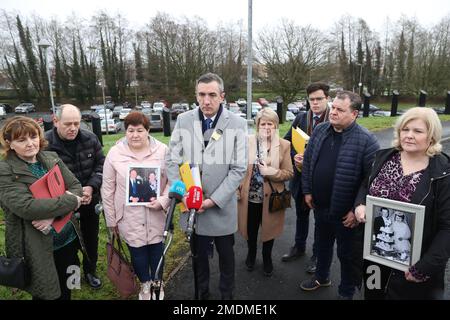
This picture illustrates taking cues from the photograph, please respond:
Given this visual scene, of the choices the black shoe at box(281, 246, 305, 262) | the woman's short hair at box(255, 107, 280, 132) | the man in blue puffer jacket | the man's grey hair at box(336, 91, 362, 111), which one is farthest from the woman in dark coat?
the black shoe at box(281, 246, 305, 262)

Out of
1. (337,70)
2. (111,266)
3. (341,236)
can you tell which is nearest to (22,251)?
(111,266)

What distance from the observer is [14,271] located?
2316 mm

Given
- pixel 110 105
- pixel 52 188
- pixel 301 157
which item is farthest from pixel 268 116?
pixel 110 105

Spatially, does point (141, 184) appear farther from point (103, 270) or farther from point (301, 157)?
point (301, 157)

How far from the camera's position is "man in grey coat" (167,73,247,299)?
109 inches

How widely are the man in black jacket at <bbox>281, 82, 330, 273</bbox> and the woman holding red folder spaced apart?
2.53 meters

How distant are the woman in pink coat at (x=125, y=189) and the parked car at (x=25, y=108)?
46.6 m

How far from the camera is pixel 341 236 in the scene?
311 centimetres

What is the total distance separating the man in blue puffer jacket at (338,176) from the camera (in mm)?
2881

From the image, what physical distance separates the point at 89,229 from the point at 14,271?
1114mm

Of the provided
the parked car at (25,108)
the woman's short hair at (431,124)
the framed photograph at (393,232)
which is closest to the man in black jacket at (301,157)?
the framed photograph at (393,232)

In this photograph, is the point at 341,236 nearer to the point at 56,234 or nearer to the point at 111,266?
the point at 111,266

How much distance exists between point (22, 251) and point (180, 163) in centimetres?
141

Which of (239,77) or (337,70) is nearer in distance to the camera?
(337,70)
